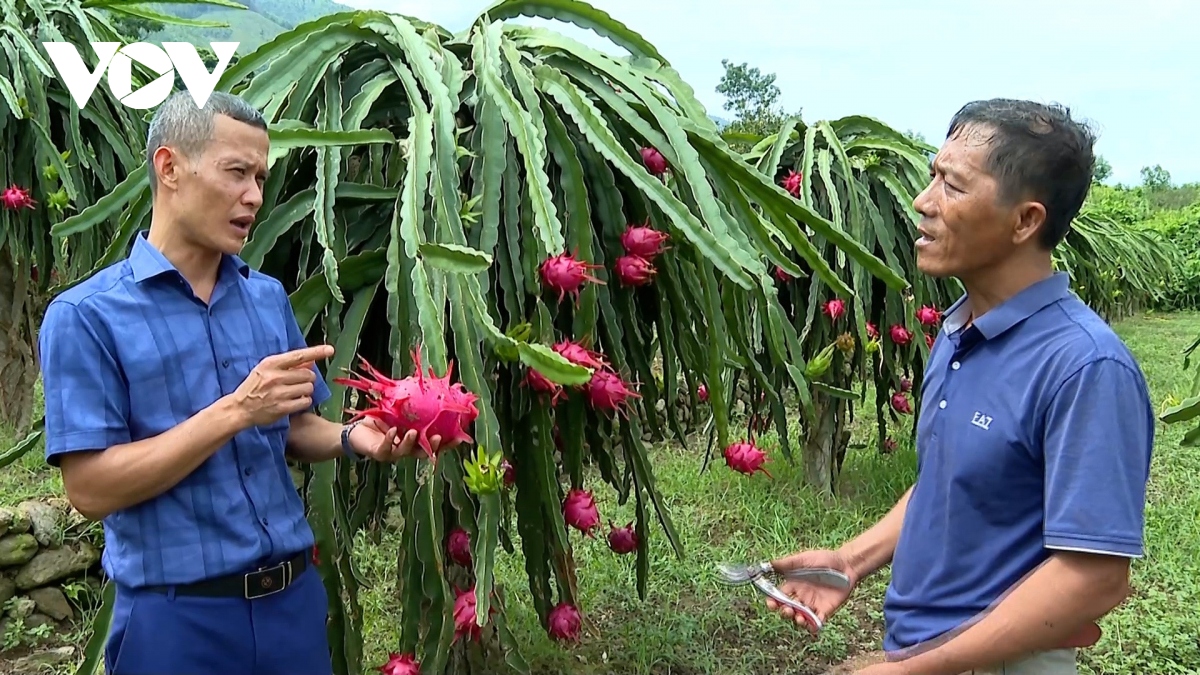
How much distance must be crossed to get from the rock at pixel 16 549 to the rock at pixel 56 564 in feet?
0.12

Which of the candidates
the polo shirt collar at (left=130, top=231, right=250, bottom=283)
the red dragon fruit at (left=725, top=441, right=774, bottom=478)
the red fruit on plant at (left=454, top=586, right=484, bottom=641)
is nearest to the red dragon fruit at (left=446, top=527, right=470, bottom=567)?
the red fruit on plant at (left=454, top=586, right=484, bottom=641)

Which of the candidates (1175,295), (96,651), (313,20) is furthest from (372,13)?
(1175,295)

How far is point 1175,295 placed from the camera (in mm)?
15188

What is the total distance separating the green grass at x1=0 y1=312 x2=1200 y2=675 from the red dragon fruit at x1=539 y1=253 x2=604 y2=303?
89cm

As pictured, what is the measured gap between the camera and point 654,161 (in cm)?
197

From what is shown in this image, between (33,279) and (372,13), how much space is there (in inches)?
125

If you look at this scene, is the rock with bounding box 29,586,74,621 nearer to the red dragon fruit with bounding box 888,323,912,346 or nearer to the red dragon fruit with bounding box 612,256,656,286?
the red dragon fruit with bounding box 612,256,656,286

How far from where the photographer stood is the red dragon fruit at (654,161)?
6.47ft

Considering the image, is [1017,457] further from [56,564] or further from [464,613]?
[56,564]

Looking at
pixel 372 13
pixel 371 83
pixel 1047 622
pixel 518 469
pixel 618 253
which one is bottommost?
pixel 518 469

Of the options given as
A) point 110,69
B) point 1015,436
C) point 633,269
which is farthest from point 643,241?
point 110,69

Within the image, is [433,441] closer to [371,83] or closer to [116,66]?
[371,83]

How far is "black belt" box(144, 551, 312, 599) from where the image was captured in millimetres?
1424

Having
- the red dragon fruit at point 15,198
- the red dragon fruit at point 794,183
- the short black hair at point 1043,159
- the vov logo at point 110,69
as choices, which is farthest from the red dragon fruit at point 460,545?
the red dragon fruit at point 15,198
